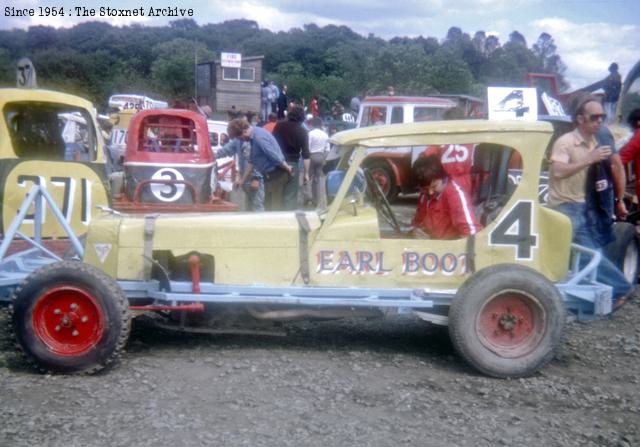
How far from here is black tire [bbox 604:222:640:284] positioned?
7.53 m

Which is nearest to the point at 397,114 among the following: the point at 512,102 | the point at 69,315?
the point at 512,102

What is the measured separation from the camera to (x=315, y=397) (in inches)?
184

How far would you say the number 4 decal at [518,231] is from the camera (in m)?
5.25

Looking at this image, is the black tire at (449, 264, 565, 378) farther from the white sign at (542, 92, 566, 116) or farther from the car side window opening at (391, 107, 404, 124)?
the car side window opening at (391, 107, 404, 124)

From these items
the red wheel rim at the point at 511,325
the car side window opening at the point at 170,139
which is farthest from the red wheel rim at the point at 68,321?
the car side window opening at the point at 170,139

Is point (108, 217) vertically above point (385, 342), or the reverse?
point (108, 217)

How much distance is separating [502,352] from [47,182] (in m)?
4.02

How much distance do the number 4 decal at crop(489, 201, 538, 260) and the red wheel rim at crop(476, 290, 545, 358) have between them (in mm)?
335

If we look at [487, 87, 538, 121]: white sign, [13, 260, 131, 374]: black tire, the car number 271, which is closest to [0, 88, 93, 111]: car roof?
the car number 271

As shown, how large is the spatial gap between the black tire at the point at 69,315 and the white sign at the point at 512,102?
658 cm

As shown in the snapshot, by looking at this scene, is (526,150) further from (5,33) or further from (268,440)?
(5,33)

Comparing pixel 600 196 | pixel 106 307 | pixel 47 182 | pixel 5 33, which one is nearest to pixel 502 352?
pixel 600 196

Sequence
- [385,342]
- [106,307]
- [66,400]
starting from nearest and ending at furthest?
[66,400]
[106,307]
[385,342]

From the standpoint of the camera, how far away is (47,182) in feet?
22.4
